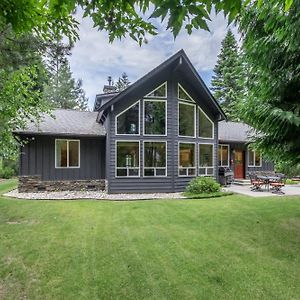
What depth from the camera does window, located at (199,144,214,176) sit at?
1370cm

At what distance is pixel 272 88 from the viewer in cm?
542

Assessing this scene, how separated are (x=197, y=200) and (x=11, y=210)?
6.54 metres

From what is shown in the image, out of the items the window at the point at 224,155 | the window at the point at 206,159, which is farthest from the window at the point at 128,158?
the window at the point at 224,155

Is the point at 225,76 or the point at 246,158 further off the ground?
the point at 225,76

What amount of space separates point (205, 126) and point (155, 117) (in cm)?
302

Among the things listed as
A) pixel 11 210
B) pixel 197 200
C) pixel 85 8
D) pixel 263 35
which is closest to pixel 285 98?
pixel 263 35

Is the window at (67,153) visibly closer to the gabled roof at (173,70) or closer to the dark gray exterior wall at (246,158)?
the gabled roof at (173,70)

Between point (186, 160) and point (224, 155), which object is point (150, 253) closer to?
point (186, 160)

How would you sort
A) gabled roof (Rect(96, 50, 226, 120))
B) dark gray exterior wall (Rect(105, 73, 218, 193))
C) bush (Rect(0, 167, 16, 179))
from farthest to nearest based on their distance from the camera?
bush (Rect(0, 167, 16, 179)), dark gray exterior wall (Rect(105, 73, 218, 193)), gabled roof (Rect(96, 50, 226, 120))

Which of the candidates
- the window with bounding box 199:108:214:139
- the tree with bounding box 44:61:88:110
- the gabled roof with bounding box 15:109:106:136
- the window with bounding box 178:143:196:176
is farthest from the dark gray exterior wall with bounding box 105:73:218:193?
the tree with bounding box 44:61:88:110

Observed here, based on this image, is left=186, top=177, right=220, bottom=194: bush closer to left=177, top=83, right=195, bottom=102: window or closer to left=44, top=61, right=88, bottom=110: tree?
left=177, top=83, right=195, bottom=102: window

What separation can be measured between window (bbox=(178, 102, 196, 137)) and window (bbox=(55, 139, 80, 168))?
5186 millimetres

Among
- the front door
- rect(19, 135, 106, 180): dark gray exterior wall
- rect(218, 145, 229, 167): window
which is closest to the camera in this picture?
rect(19, 135, 106, 180): dark gray exterior wall

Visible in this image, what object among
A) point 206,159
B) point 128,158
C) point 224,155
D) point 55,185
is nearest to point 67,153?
point 55,185
